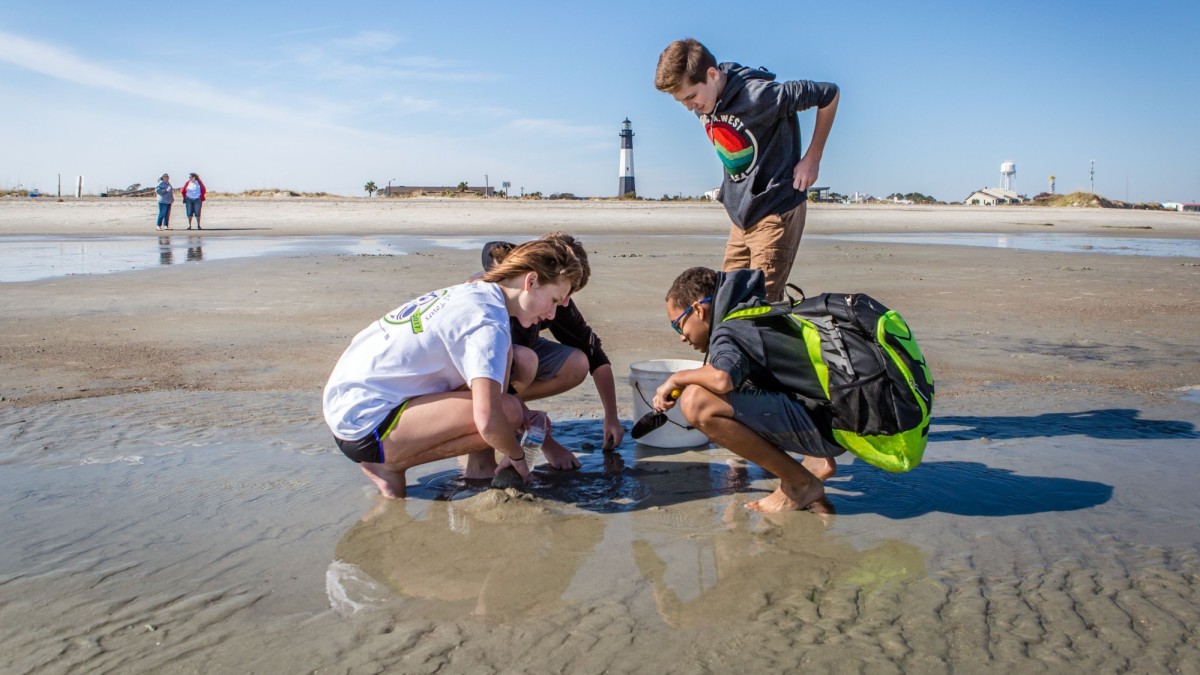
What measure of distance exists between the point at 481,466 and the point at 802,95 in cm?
244

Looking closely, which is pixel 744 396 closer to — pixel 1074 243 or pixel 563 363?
pixel 563 363

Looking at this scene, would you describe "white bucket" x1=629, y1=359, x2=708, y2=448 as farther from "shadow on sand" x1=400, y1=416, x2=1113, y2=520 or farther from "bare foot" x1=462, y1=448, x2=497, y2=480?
"bare foot" x1=462, y1=448, x2=497, y2=480

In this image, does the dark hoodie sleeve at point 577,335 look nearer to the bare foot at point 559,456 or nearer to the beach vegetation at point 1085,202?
the bare foot at point 559,456

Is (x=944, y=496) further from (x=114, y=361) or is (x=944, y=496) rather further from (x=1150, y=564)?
(x=114, y=361)

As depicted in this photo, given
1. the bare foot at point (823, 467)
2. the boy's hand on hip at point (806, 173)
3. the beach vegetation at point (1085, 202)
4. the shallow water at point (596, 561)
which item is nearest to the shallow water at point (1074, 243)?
the boy's hand on hip at point (806, 173)

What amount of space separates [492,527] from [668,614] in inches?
37.6

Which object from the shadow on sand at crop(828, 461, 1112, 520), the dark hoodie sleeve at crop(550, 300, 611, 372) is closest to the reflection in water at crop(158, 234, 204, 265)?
the dark hoodie sleeve at crop(550, 300, 611, 372)

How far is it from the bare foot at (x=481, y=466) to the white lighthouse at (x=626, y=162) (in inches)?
2716

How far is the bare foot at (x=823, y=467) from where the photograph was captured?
3.87 meters

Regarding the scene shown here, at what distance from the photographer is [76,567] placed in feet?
9.87

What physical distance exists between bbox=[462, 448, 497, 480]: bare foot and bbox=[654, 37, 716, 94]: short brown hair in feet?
6.81

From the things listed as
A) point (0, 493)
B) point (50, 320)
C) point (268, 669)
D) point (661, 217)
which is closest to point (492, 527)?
point (268, 669)

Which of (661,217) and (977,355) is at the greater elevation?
(661,217)

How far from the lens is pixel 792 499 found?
3.59m
